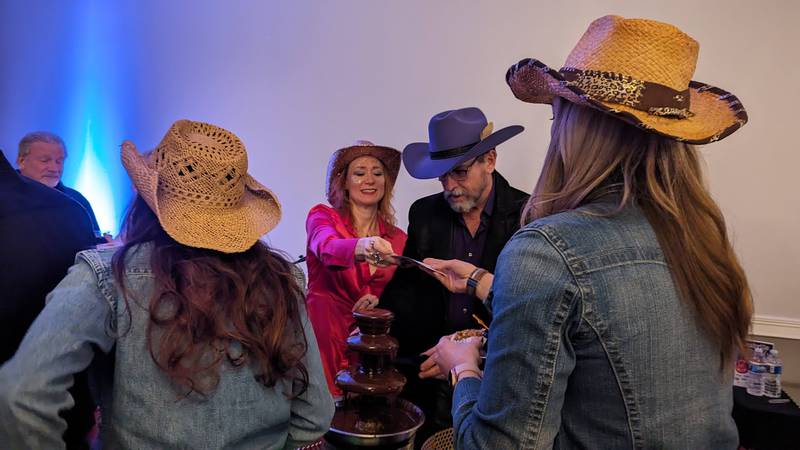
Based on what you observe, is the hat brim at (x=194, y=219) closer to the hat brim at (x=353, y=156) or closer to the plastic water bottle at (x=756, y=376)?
the hat brim at (x=353, y=156)

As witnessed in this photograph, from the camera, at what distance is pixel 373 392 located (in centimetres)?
164

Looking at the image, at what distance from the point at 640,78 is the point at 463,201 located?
1547mm

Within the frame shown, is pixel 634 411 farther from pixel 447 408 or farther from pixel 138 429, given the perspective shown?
pixel 447 408

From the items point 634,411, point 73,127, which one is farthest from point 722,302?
point 73,127

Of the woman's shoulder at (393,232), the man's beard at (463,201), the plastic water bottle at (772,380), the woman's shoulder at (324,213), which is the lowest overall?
the plastic water bottle at (772,380)

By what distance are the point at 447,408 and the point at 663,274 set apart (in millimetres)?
1283

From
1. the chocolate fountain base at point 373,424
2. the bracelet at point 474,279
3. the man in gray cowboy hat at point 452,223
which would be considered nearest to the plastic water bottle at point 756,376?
the man in gray cowboy hat at point 452,223

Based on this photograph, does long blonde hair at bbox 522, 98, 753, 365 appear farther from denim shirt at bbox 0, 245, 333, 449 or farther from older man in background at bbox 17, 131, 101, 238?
older man in background at bbox 17, 131, 101, 238

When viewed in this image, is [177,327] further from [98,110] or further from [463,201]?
[98,110]

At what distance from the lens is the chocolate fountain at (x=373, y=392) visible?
1625mm

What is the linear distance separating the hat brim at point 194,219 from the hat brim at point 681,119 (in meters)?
0.70

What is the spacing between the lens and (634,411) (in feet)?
3.08

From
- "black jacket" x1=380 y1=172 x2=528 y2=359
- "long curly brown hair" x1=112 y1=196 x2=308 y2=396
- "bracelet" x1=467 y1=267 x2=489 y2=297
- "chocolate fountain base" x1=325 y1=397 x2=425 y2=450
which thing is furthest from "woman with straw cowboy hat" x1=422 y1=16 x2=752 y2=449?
"black jacket" x1=380 y1=172 x2=528 y2=359

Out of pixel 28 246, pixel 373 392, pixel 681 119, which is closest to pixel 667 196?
pixel 681 119
